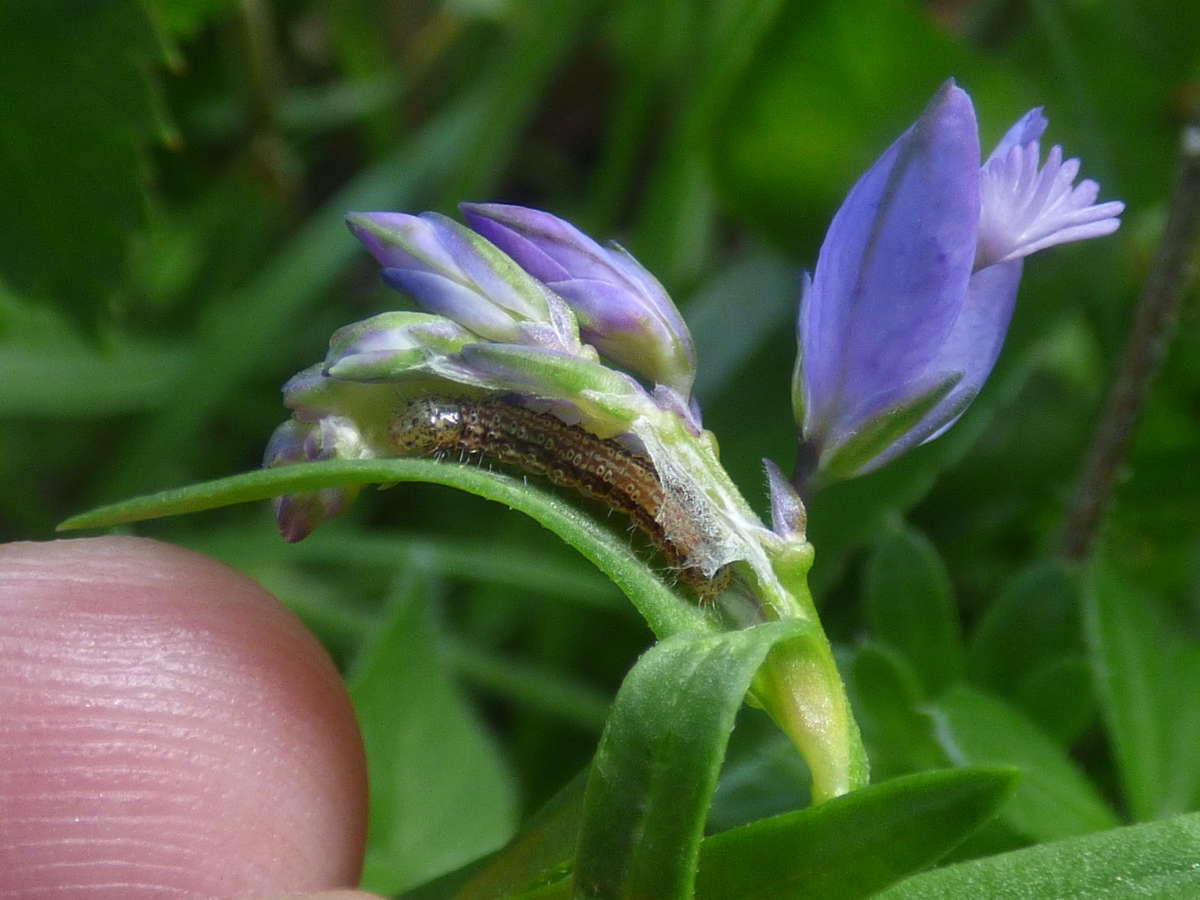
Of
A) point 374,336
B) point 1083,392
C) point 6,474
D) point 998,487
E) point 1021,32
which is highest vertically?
point 1021,32

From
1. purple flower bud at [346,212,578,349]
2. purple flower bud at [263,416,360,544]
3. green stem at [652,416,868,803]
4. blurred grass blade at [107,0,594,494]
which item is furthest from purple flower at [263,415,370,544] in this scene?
blurred grass blade at [107,0,594,494]

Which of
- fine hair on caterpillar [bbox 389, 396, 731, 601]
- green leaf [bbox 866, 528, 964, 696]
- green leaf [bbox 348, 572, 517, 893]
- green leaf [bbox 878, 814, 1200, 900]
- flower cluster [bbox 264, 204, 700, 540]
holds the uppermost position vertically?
flower cluster [bbox 264, 204, 700, 540]

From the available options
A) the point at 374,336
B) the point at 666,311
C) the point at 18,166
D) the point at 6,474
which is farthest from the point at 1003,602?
the point at 6,474

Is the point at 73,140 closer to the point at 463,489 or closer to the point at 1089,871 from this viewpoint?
the point at 463,489

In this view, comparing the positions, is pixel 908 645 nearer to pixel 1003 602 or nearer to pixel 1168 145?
pixel 1003 602

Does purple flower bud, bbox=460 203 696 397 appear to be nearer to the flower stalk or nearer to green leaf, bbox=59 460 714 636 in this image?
the flower stalk

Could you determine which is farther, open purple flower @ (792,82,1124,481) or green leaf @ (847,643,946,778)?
green leaf @ (847,643,946,778)

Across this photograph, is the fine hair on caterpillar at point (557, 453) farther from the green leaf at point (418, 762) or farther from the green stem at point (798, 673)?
the green leaf at point (418, 762)
